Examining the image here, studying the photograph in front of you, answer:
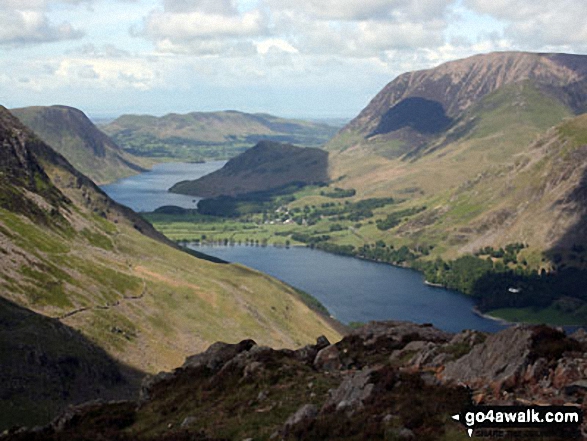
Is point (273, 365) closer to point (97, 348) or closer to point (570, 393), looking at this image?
point (570, 393)

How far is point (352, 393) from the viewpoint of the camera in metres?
57.0

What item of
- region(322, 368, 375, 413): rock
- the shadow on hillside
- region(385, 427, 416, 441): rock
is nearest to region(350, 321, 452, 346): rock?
region(322, 368, 375, 413): rock

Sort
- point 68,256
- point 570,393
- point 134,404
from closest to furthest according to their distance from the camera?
point 570,393
point 134,404
point 68,256

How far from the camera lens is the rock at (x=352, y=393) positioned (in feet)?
177

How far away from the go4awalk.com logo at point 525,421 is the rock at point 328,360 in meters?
31.6

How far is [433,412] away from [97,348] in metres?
111

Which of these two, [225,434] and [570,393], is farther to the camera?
[225,434]

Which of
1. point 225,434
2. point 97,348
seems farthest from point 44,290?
point 225,434

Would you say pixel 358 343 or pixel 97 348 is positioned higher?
pixel 358 343

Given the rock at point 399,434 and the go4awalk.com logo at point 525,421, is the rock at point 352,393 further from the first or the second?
the go4awalk.com logo at point 525,421

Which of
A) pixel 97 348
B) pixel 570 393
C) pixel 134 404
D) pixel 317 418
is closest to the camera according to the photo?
pixel 570 393

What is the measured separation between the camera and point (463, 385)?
176 feet

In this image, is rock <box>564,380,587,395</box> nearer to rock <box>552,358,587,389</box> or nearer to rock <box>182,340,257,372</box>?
rock <box>552,358,587,389</box>

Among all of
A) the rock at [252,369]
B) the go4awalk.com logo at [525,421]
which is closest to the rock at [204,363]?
the rock at [252,369]
